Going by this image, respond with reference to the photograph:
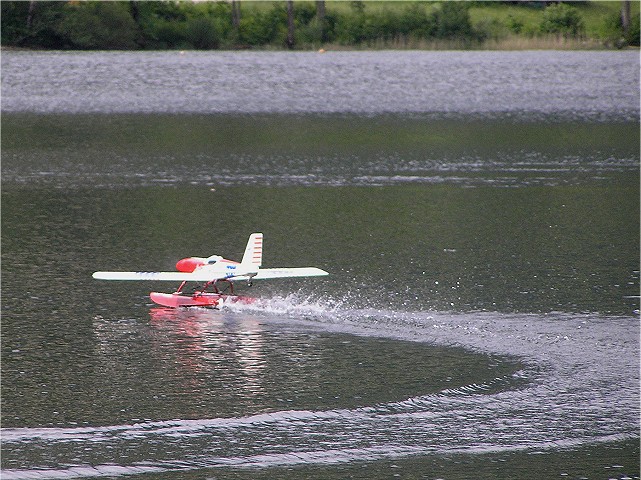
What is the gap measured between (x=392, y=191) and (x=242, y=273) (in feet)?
41.9

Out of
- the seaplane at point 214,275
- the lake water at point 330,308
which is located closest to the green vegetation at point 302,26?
the lake water at point 330,308

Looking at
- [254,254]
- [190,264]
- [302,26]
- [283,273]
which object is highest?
[302,26]

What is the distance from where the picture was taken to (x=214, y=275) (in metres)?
17.4

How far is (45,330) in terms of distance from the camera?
52.6 feet

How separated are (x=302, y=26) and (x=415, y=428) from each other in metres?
61.9

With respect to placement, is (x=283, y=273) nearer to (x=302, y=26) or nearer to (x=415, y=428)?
(x=415, y=428)

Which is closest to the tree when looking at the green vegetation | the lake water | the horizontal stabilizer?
the green vegetation

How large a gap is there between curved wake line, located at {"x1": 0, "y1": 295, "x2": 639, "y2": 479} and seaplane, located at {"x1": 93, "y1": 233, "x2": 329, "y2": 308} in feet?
10.5

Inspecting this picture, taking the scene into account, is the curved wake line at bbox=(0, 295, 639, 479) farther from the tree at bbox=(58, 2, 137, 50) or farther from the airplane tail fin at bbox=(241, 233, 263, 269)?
the tree at bbox=(58, 2, 137, 50)

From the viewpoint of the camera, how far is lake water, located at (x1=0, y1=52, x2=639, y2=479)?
11977 millimetres

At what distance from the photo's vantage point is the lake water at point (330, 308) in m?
12.0

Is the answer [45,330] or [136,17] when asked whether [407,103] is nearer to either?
[136,17]

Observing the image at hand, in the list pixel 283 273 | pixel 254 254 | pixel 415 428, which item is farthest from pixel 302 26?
pixel 415 428

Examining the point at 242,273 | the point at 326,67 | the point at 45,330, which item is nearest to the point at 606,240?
the point at 242,273
